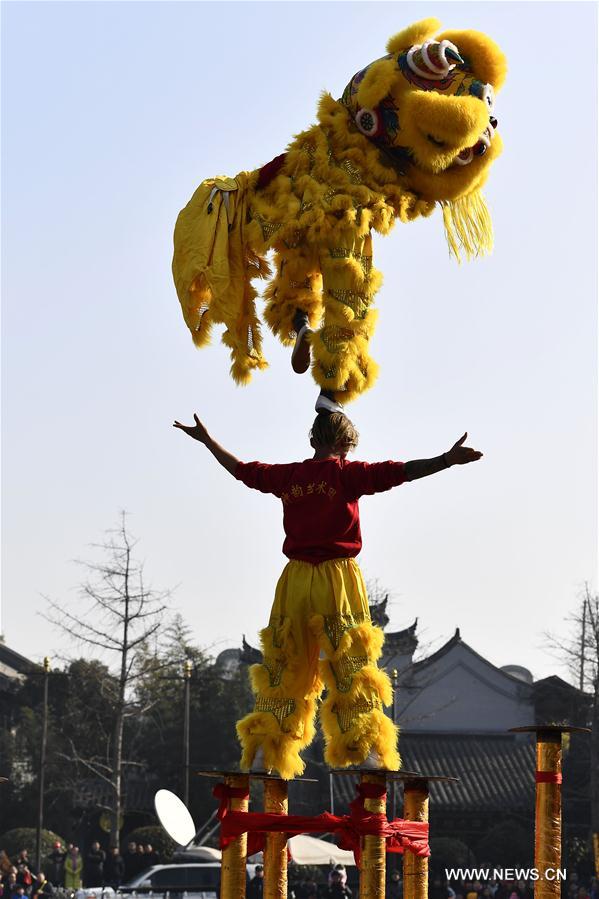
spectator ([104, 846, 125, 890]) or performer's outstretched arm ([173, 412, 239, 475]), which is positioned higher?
performer's outstretched arm ([173, 412, 239, 475])

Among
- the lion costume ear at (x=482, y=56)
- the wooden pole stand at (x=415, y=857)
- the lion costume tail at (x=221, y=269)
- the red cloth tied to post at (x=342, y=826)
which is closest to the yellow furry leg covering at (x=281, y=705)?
the red cloth tied to post at (x=342, y=826)

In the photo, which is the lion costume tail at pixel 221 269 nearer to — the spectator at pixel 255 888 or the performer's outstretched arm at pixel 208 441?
the performer's outstretched arm at pixel 208 441

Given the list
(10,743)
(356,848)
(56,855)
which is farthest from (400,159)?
(10,743)

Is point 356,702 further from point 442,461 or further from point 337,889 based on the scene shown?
point 337,889

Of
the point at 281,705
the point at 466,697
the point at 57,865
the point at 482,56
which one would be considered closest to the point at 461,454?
the point at 281,705

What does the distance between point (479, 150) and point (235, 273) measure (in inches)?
54.0

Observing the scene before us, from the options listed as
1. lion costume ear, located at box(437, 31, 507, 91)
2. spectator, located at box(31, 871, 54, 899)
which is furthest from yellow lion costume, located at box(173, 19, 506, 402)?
spectator, located at box(31, 871, 54, 899)

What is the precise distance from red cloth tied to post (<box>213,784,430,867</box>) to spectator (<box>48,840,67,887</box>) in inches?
605

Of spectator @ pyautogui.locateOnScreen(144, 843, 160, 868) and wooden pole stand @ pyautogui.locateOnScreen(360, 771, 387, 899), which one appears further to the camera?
spectator @ pyautogui.locateOnScreen(144, 843, 160, 868)

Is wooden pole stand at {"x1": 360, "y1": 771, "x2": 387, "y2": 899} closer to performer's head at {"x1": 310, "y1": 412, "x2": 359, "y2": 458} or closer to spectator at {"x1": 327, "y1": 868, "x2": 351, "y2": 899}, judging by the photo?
performer's head at {"x1": 310, "y1": 412, "x2": 359, "y2": 458}

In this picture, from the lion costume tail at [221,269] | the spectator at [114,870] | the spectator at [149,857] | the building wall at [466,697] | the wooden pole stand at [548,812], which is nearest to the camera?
the wooden pole stand at [548,812]

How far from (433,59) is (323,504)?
221 cm

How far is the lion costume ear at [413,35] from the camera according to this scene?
7.17 m

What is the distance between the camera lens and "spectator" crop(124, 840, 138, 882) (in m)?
19.5
